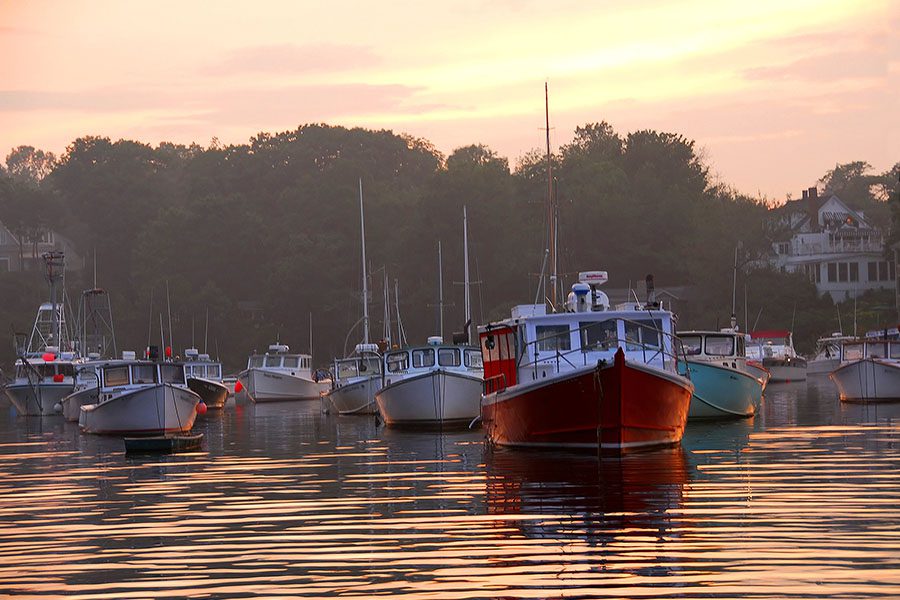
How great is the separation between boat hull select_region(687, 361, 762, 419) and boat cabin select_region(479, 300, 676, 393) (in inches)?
409

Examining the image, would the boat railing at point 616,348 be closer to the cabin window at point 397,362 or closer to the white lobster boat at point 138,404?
the white lobster boat at point 138,404

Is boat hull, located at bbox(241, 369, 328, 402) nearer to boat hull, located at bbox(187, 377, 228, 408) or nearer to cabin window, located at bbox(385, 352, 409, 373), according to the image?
boat hull, located at bbox(187, 377, 228, 408)

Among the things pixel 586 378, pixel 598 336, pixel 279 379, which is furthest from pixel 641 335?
pixel 279 379

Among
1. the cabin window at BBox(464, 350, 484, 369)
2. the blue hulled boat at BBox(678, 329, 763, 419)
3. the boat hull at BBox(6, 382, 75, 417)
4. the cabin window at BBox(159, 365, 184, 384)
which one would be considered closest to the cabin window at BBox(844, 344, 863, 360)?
the blue hulled boat at BBox(678, 329, 763, 419)

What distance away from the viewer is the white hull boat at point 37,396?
211 ft

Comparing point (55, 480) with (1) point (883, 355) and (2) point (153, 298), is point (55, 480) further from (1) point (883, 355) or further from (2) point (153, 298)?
(2) point (153, 298)

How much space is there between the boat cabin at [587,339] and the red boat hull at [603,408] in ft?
3.82

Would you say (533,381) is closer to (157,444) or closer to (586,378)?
(586,378)

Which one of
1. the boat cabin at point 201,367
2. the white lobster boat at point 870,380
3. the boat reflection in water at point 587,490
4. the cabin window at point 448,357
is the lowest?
the boat reflection in water at point 587,490

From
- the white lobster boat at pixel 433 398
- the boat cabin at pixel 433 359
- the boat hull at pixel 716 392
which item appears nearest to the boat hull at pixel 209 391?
the boat cabin at pixel 433 359

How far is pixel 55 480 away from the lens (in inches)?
1215

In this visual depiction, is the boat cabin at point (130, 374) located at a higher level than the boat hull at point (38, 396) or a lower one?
higher

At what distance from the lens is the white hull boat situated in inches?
2534

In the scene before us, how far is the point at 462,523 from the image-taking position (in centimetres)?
2105
